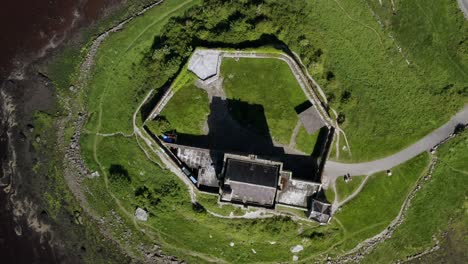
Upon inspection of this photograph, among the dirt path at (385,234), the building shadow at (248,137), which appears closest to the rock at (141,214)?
the building shadow at (248,137)

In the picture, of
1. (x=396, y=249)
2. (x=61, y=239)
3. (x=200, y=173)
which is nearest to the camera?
(x=200, y=173)

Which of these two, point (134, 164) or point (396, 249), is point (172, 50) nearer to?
point (134, 164)

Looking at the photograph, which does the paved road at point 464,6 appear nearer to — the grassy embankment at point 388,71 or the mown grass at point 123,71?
the grassy embankment at point 388,71

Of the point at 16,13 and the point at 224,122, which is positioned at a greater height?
the point at 16,13

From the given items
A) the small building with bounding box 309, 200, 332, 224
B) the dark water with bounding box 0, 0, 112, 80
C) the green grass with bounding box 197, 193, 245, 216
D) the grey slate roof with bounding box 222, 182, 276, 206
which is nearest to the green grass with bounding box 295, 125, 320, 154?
the small building with bounding box 309, 200, 332, 224

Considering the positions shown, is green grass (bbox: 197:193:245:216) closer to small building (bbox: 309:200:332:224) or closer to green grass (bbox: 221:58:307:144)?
small building (bbox: 309:200:332:224)

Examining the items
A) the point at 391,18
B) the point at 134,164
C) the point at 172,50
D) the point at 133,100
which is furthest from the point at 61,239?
the point at 391,18
